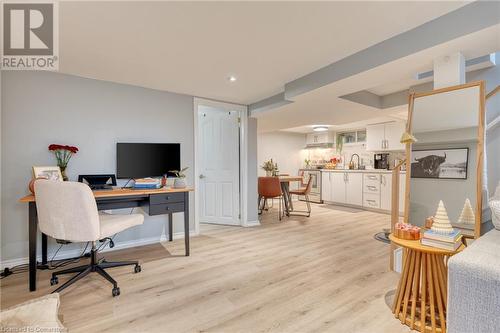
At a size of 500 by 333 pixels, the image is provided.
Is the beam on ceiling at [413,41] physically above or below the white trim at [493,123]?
above

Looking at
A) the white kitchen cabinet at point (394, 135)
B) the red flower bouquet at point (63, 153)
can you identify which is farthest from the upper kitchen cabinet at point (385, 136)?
the red flower bouquet at point (63, 153)

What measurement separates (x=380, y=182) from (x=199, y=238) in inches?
159

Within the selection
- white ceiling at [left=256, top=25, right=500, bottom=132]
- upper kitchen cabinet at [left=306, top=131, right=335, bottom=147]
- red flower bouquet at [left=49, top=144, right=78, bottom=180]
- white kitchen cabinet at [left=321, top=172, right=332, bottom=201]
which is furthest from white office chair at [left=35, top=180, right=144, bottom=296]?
upper kitchen cabinet at [left=306, top=131, right=335, bottom=147]

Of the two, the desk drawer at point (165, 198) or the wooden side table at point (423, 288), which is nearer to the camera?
the wooden side table at point (423, 288)

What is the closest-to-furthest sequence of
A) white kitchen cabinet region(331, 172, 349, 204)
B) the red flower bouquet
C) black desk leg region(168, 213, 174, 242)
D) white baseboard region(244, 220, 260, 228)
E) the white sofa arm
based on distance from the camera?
the white sofa arm < the red flower bouquet < black desk leg region(168, 213, 174, 242) < white baseboard region(244, 220, 260, 228) < white kitchen cabinet region(331, 172, 349, 204)

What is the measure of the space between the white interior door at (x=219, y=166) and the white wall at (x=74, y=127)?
86 cm

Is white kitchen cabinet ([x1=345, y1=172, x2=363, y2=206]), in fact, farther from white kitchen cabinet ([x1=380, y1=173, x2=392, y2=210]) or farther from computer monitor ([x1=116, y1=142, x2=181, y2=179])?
computer monitor ([x1=116, y1=142, x2=181, y2=179])

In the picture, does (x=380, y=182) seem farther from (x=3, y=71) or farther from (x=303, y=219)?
(x=3, y=71)

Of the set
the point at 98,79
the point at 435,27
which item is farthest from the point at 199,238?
the point at 435,27

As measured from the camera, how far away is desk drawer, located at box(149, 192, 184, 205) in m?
2.58

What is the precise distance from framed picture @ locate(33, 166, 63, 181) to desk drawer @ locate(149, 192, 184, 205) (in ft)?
3.01

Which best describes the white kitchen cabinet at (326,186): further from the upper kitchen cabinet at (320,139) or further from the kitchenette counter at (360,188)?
the upper kitchen cabinet at (320,139)

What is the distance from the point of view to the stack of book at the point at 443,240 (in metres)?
1.44

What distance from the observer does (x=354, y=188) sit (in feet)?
18.9
